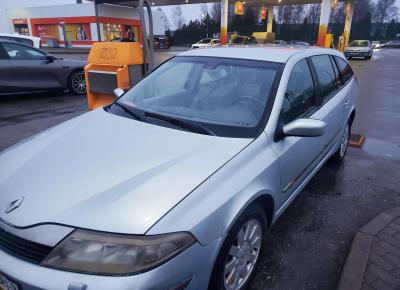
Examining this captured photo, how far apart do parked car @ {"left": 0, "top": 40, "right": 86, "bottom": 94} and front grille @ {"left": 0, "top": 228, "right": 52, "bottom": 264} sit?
7.65 meters

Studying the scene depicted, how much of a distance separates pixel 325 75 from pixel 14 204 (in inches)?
127

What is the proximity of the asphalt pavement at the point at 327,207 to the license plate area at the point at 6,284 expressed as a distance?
1.55 metres

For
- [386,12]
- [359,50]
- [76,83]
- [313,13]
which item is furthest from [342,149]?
[386,12]

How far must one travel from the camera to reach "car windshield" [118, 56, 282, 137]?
2602mm

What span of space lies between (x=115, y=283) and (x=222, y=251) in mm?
638

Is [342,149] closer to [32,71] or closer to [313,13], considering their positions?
[32,71]

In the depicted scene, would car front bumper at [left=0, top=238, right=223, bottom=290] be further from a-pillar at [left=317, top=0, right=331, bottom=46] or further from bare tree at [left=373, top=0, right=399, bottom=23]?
bare tree at [left=373, top=0, right=399, bottom=23]

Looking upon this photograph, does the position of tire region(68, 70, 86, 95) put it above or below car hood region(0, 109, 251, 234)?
below

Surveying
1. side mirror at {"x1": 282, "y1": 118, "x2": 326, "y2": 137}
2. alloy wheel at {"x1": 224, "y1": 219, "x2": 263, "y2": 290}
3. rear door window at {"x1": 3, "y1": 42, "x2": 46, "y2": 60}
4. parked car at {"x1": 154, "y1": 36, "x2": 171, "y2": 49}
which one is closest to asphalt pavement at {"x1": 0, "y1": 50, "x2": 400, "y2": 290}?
alloy wheel at {"x1": 224, "y1": 219, "x2": 263, "y2": 290}

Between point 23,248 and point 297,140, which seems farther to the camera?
point 297,140

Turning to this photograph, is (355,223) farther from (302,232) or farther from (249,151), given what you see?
(249,151)

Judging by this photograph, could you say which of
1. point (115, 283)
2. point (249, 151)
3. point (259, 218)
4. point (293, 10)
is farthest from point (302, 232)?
point (293, 10)

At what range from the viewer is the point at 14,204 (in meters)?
1.86

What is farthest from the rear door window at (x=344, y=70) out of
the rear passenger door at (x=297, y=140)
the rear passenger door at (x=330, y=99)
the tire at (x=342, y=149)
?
the rear passenger door at (x=297, y=140)
